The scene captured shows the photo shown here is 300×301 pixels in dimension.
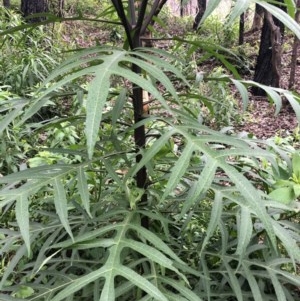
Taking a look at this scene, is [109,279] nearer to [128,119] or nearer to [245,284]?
[245,284]

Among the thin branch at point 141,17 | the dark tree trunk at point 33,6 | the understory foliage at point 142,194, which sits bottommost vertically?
the understory foliage at point 142,194

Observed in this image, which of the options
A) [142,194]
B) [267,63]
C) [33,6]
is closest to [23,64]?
[33,6]

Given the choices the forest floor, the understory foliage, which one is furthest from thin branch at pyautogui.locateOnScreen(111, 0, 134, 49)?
the forest floor

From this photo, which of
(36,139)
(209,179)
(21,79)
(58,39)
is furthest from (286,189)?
(58,39)

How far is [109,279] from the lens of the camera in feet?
2.51

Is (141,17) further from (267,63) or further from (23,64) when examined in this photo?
(267,63)

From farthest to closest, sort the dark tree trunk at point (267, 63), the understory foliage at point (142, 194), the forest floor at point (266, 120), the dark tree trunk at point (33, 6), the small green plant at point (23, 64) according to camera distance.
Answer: the dark tree trunk at point (33, 6)
the dark tree trunk at point (267, 63)
the forest floor at point (266, 120)
the small green plant at point (23, 64)
the understory foliage at point (142, 194)

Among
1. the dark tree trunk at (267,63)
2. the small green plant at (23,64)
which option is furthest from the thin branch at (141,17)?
the dark tree trunk at (267,63)

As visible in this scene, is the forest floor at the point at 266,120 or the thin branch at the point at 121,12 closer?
the thin branch at the point at 121,12

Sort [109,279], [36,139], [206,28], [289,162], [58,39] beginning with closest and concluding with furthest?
[109,279] → [289,162] → [36,139] → [58,39] → [206,28]

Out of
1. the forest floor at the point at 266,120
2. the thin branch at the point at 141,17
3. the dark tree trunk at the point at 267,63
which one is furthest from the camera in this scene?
the dark tree trunk at the point at 267,63

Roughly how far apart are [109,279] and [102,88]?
0.34 meters

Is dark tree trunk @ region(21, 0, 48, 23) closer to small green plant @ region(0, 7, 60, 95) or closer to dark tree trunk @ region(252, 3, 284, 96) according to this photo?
small green plant @ region(0, 7, 60, 95)

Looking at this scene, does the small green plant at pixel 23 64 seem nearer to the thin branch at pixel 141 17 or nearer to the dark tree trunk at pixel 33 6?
the dark tree trunk at pixel 33 6
